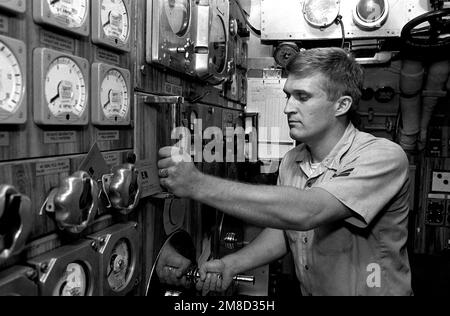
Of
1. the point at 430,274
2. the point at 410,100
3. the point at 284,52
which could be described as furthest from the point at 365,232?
the point at 430,274

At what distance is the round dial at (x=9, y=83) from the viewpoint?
85 cm

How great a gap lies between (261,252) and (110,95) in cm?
104

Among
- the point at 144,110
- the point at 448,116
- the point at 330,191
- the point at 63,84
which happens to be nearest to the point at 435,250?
the point at 448,116

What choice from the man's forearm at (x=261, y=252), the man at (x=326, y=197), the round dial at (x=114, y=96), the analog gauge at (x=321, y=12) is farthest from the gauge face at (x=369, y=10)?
the round dial at (x=114, y=96)

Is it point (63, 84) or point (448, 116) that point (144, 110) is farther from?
point (448, 116)

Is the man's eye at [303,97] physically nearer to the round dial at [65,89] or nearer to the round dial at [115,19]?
the round dial at [115,19]

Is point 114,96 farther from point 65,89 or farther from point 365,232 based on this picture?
point 365,232

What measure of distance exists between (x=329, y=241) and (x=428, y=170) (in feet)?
6.63

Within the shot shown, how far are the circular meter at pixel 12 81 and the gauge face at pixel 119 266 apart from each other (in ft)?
1.81

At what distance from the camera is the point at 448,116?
3088 mm

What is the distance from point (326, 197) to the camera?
4.33 ft

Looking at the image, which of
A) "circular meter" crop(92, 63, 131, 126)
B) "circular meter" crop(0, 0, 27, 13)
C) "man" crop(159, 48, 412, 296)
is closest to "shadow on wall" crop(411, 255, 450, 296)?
"man" crop(159, 48, 412, 296)

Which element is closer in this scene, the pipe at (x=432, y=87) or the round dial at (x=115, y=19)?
the round dial at (x=115, y=19)

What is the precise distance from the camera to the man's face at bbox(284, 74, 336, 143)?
5.56ft
